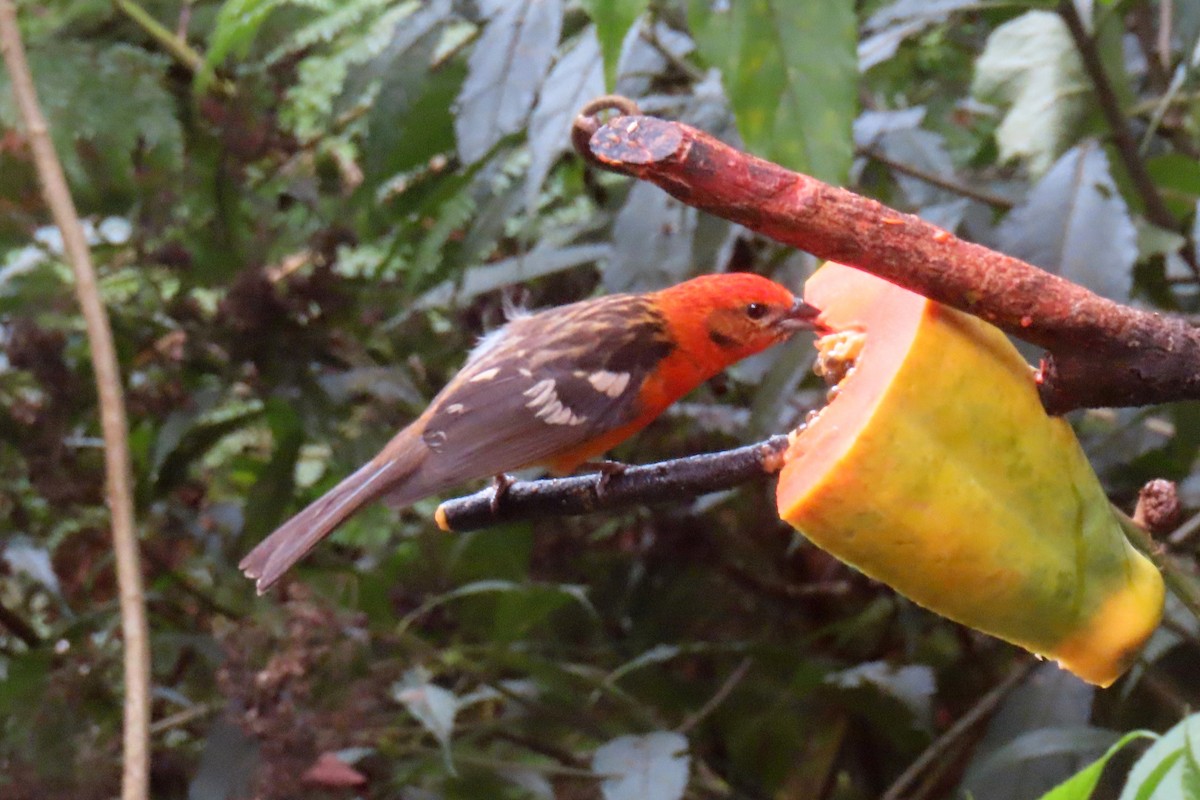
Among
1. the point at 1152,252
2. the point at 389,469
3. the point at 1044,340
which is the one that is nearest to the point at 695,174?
the point at 1044,340

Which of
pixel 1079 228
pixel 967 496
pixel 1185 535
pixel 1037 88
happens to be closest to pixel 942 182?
pixel 1037 88

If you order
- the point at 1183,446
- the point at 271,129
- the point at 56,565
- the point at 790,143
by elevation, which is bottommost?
the point at 56,565

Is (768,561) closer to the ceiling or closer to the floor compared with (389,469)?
closer to the floor

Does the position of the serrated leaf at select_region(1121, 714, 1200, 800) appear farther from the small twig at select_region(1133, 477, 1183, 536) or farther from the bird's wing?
the bird's wing

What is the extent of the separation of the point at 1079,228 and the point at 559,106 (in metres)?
0.75

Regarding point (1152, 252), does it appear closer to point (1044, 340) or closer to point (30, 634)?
point (1044, 340)

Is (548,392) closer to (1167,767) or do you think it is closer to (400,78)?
(400,78)

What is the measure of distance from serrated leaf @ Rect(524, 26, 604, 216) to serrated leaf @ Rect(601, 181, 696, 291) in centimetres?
30

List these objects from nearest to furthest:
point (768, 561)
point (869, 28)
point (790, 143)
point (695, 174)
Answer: point (695, 174)
point (790, 143)
point (869, 28)
point (768, 561)

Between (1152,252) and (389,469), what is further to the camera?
(1152,252)

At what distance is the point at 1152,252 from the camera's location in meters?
1.95

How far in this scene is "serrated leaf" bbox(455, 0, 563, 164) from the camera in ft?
5.56

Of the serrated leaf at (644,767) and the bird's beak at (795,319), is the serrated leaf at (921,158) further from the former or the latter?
the serrated leaf at (644,767)

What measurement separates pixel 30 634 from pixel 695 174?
2.23m
